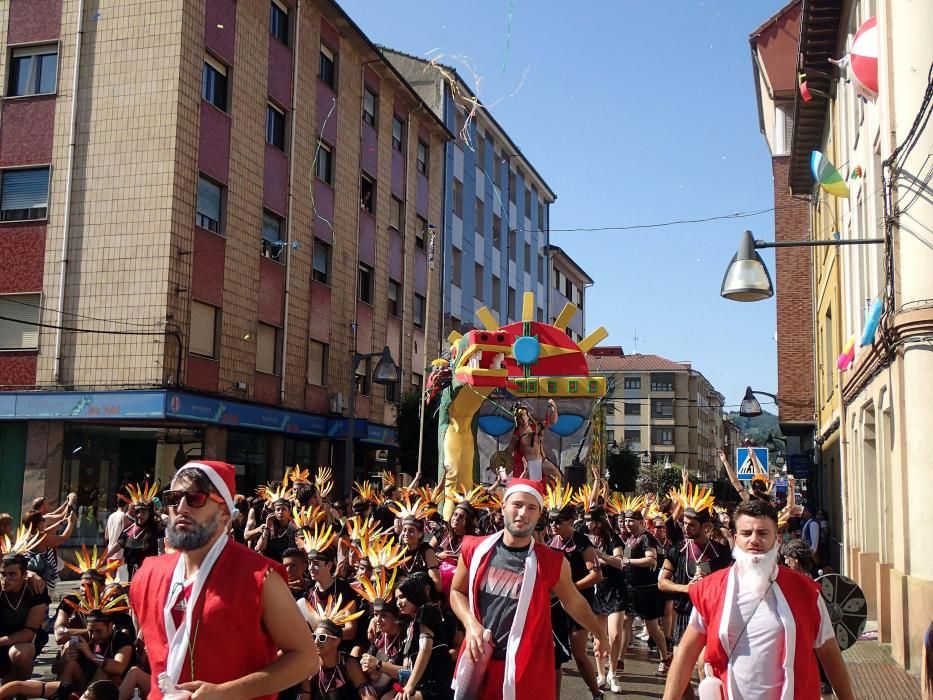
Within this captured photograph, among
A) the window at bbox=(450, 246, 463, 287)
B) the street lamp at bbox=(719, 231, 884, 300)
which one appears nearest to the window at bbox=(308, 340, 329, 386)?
the window at bbox=(450, 246, 463, 287)

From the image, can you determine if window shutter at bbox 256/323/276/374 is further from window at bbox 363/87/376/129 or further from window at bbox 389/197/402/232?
window at bbox 363/87/376/129

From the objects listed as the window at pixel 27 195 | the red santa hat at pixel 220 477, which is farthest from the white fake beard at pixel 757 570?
the window at pixel 27 195

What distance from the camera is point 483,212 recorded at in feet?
146

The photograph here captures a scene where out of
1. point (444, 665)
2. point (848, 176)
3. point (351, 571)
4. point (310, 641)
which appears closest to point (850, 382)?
point (848, 176)

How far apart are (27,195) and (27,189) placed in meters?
0.13

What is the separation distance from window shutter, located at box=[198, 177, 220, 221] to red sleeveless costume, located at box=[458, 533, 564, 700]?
1854cm

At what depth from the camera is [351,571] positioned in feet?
29.1

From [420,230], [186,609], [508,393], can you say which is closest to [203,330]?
[508,393]

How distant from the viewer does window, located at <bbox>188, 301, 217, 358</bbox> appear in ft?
72.2

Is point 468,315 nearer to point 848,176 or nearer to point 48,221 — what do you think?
point 48,221

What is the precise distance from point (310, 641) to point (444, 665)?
3.58 metres

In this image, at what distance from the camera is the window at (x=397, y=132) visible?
1337 inches

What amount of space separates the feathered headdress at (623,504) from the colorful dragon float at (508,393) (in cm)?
227

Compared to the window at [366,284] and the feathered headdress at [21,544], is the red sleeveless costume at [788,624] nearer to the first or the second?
the feathered headdress at [21,544]
